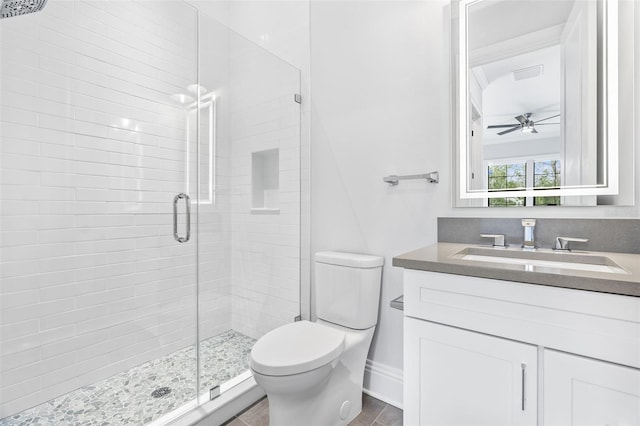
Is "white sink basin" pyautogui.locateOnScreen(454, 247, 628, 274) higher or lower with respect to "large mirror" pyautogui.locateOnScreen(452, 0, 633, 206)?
lower

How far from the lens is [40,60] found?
1463mm

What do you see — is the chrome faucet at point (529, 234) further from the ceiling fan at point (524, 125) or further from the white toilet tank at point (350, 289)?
the white toilet tank at point (350, 289)

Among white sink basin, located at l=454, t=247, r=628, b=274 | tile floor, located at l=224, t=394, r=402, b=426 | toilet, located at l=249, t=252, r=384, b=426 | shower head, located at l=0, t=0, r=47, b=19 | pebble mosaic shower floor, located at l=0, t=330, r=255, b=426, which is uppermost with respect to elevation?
shower head, located at l=0, t=0, r=47, b=19

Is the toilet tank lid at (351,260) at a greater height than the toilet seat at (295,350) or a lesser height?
greater

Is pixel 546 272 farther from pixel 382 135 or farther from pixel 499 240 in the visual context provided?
pixel 382 135

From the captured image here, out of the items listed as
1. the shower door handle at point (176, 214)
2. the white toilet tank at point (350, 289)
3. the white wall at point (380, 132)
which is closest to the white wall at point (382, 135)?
the white wall at point (380, 132)

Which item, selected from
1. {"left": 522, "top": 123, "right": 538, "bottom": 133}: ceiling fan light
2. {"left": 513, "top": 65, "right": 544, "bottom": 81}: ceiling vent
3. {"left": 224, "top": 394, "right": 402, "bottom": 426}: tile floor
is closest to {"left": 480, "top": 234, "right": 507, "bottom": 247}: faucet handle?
{"left": 522, "top": 123, "right": 538, "bottom": 133}: ceiling fan light

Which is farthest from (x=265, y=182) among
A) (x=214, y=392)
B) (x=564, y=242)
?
(x=564, y=242)

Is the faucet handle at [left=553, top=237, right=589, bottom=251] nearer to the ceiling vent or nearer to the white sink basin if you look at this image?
the white sink basin

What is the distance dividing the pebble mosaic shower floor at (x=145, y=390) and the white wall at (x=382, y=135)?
814mm

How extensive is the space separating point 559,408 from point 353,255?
1058mm

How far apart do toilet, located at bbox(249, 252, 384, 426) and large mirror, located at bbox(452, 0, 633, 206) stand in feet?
2.23

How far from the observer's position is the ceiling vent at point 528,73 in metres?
1.35

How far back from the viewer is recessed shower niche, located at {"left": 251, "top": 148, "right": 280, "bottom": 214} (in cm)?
200
